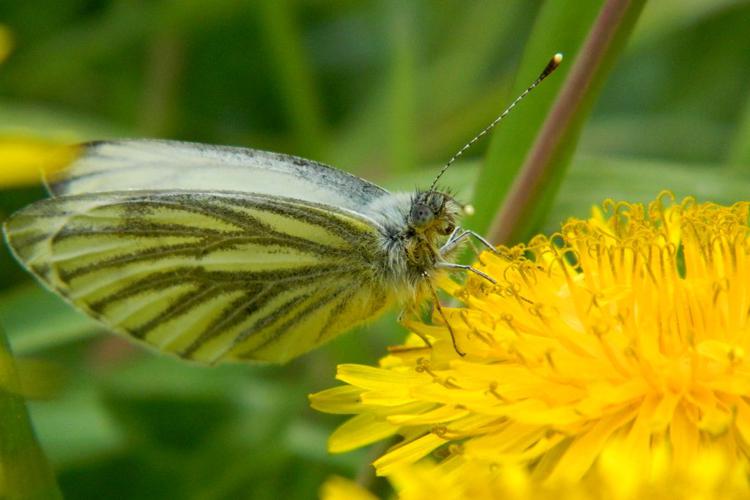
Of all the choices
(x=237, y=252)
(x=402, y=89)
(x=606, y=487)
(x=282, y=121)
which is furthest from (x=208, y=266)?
(x=282, y=121)

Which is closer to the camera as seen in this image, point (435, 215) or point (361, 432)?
point (361, 432)

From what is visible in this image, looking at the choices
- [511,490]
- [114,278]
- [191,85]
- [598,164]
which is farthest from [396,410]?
[191,85]

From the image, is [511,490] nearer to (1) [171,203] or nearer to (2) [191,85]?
(1) [171,203]

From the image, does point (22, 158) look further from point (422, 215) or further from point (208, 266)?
point (422, 215)

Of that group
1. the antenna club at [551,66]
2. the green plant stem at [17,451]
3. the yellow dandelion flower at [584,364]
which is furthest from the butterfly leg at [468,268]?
the green plant stem at [17,451]

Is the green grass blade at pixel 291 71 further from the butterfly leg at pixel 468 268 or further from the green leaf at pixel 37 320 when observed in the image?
the butterfly leg at pixel 468 268
